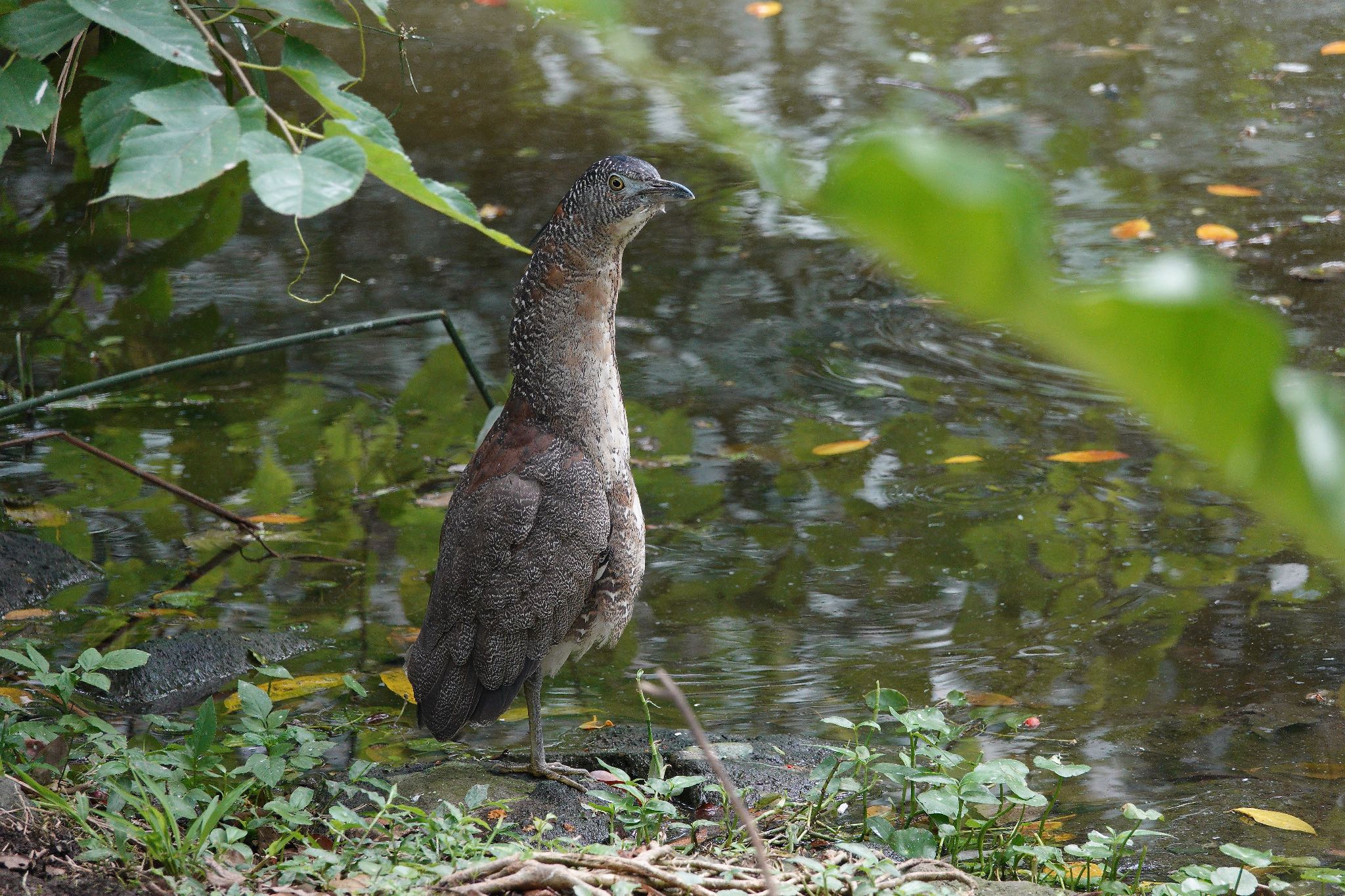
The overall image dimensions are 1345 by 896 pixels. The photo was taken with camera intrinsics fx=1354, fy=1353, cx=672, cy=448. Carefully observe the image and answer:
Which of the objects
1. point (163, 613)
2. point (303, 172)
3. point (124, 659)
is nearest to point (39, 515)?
point (163, 613)

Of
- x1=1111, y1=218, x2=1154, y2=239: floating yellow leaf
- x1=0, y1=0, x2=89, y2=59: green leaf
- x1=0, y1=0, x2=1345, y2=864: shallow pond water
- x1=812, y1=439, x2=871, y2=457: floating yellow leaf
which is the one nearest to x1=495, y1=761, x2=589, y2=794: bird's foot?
x1=0, y1=0, x2=1345, y2=864: shallow pond water

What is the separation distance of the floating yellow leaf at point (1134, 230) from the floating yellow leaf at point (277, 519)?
13.3 feet

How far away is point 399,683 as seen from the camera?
385cm

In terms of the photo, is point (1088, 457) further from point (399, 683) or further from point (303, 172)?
point (303, 172)

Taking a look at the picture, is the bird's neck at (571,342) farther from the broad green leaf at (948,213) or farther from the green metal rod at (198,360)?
the broad green leaf at (948,213)

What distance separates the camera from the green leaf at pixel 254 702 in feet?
9.48

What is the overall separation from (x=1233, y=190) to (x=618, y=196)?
4.96 meters

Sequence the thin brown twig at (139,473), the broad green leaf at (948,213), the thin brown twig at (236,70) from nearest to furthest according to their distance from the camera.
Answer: the broad green leaf at (948,213)
the thin brown twig at (236,70)
the thin brown twig at (139,473)

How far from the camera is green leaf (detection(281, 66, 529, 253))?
1428 mm

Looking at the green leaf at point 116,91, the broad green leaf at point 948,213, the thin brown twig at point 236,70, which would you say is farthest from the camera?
the green leaf at point 116,91

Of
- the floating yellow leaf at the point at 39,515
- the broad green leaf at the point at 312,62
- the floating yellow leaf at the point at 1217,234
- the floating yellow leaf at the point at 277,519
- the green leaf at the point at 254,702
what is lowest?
the floating yellow leaf at the point at 277,519

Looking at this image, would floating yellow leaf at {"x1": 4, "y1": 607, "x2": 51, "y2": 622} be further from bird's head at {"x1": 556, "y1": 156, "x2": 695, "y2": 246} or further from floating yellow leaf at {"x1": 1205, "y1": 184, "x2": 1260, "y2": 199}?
floating yellow leaf at {"x1": 1205, "y1": 184, "x2": 1260, "y2": 199}

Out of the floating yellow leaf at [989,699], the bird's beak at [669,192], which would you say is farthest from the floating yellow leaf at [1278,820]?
the bird's beak at [669,192]

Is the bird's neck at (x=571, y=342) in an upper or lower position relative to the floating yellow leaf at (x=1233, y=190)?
upper
